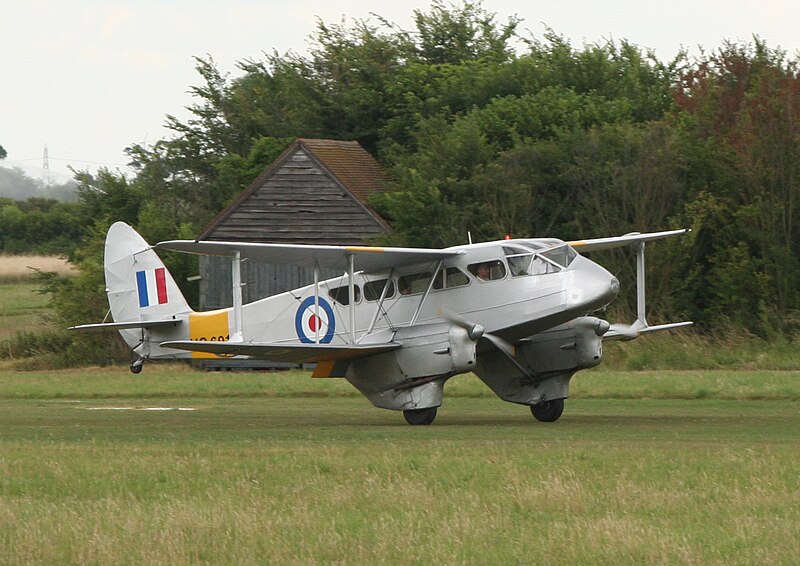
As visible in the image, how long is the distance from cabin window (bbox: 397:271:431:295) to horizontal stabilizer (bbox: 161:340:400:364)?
1.13 m

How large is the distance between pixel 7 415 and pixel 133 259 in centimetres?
375

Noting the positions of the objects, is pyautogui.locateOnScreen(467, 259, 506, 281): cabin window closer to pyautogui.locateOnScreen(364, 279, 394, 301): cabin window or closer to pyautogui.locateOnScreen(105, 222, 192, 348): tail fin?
pyautogui.locateOnScreen(364, 279, 394, 301): cabin window

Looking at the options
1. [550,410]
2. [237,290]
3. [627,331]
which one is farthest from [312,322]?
A: [627,331]

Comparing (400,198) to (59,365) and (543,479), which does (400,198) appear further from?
(543,479)

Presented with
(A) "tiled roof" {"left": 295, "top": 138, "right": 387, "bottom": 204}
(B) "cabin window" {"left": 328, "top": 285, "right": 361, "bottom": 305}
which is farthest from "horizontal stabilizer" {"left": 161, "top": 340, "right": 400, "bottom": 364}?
(A) "tiled roof" {"left": 295, "top": 138, "right": 387, "bottom": 204}

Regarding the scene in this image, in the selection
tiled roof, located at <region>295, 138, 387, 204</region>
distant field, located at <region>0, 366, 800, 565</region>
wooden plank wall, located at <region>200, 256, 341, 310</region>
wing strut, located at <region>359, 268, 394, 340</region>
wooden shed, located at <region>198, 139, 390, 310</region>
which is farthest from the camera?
tiled roof, located at <region>295, 138, 387, 204</region>

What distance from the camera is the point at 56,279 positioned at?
42.4 meters

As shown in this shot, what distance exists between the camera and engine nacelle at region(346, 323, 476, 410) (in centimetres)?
2045

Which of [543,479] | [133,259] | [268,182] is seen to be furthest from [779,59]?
[543,479]

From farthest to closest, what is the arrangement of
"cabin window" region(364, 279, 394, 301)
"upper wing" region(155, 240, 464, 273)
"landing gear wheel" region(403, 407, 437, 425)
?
"cabin window" region(364, 279, 394, 301) → "landing gear wheel" region(403, 407, 437, 425) → "upper wing" region(155, 240, 464, 273)

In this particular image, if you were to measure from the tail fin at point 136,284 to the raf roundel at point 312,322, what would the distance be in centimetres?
275

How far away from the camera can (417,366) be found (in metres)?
21.0

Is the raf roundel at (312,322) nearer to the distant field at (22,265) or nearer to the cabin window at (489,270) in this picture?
the cabin window at (489,270)

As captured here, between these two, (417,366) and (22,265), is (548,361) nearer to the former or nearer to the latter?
(417,366)
